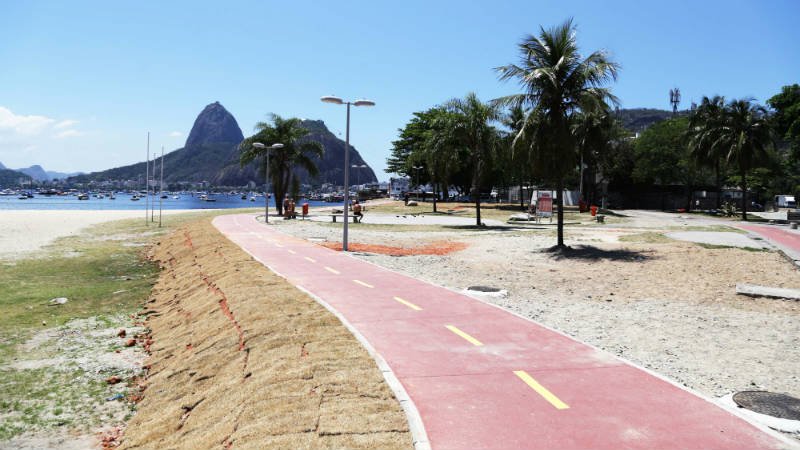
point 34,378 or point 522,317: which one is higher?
point 522,317

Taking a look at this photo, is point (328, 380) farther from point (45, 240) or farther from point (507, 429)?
point (45, 240)

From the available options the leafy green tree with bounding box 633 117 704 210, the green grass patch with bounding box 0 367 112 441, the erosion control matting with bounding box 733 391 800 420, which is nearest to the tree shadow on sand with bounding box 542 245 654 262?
the erosion control matting with bounding box 733 391 800 420

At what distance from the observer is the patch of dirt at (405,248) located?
73.8ft

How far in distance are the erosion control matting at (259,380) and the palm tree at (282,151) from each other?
3751 centimetres

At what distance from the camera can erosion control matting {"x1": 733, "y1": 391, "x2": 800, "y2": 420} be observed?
6.15 meters

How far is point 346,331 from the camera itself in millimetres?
9180

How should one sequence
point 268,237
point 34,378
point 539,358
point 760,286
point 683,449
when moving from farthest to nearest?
point 268,237
point 760,286
point 34,378
point 539,358
point 683,449

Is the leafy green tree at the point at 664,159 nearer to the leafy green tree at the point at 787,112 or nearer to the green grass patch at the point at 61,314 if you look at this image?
the leafy green tree at the point at 787,112

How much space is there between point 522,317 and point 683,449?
5.53 meters

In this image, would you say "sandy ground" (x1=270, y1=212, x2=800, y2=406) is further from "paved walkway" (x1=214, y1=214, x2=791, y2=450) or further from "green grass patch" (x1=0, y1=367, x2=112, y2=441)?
"green grass patch" (x1=0, y1=367, x2=112, y2=441)

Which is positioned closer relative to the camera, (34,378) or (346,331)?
(346,331)

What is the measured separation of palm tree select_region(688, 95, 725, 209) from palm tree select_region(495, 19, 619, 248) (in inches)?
1376

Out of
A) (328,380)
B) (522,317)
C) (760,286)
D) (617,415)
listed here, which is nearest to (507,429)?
(617,415)

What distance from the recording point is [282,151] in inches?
2015
